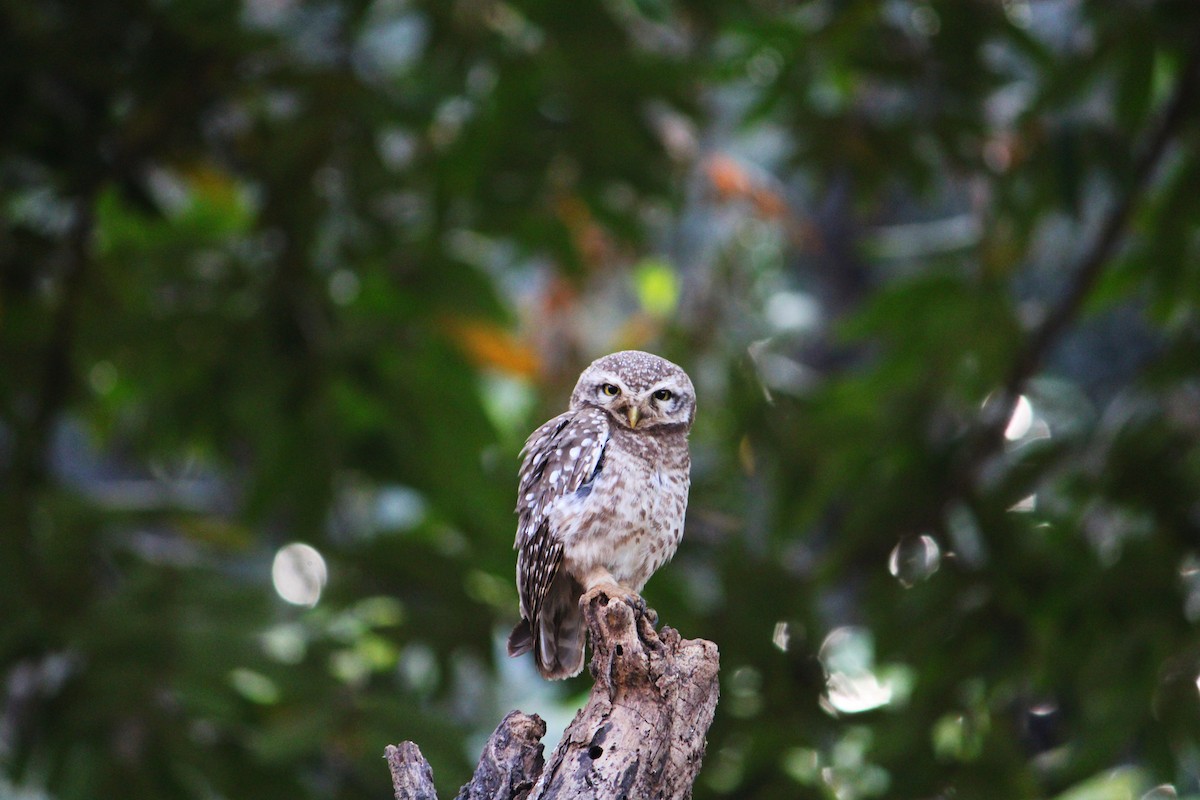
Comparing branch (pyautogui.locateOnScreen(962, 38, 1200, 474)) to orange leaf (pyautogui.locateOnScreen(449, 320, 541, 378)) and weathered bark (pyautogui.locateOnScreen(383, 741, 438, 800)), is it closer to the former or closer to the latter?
orange leaf (pyautogui.locateOnScreen(449, 320, 541, 378))


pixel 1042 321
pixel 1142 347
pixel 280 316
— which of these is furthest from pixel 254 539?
pixel 1142 347

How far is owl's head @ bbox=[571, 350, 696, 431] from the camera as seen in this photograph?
2934 millimetres

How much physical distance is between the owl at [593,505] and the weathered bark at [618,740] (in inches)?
24.4

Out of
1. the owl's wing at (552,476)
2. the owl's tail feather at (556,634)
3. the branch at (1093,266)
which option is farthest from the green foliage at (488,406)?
the owl's wing at (552,476)

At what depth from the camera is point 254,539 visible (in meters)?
6.93

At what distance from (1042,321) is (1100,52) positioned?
4.57 feet

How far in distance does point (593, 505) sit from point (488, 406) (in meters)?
3.13

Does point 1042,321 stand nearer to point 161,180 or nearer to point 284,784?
point 284,784

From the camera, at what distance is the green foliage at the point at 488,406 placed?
530cm

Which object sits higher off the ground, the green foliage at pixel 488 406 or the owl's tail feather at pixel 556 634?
the green foliage at pixel 488 406

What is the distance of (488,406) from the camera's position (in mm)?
6164

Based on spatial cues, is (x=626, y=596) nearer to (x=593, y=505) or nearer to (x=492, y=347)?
(x=593, y=505)

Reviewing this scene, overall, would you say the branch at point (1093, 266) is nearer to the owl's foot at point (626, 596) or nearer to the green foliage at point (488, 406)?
the green foliage at point (488, 406)

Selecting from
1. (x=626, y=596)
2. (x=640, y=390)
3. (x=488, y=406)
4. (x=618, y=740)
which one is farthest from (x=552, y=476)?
(x=488, y=406)
